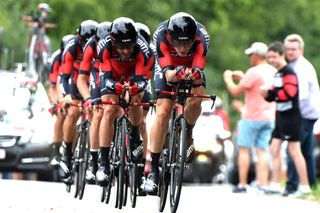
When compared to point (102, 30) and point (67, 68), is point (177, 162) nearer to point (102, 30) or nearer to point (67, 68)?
point (102, 30)

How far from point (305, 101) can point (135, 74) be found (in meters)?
4.44

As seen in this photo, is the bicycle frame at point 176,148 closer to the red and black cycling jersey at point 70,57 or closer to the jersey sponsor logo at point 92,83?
the jersey sponsor logo at point 92,83

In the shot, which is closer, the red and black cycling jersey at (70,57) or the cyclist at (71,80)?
the cyclist at (71,80)

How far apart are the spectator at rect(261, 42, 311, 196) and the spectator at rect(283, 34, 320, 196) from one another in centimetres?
11

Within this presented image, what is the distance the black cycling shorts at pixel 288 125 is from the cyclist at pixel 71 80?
2719 millimetres

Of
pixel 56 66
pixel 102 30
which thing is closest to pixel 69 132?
pixel 102 30

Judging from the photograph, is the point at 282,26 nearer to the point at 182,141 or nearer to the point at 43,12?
the point at 43,12

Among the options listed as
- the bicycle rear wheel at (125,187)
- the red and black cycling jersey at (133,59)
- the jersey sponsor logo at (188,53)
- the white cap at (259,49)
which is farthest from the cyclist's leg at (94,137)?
the white cap at (259,49)

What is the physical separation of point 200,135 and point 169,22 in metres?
13.1

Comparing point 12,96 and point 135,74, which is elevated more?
point 135,74

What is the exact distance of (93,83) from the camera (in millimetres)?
18000

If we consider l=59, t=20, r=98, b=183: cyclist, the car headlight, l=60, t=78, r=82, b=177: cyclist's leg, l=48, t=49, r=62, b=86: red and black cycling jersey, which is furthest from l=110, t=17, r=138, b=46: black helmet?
the car headlight

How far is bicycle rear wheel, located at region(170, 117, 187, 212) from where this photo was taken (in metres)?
14.8

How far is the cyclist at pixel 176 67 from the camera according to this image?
15.0m
